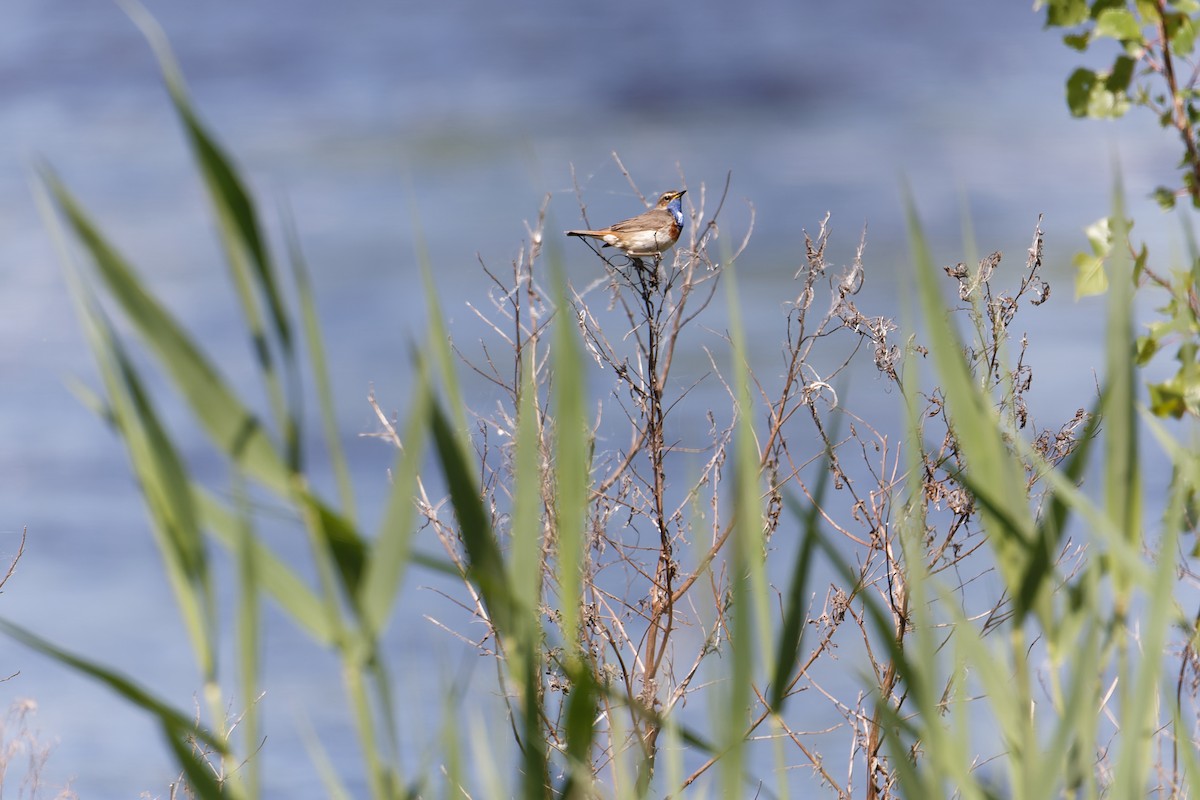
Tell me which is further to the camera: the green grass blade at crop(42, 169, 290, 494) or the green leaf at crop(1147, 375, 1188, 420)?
the green leaf at crop(1147, 375, 1188, 420)

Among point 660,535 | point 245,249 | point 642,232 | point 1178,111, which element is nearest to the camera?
point 245,249

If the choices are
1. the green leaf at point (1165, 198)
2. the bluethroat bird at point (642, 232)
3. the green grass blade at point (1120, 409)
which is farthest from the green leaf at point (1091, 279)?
the bluethroat bird at point (642, 232)

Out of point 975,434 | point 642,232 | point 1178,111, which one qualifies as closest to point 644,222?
point 642,232

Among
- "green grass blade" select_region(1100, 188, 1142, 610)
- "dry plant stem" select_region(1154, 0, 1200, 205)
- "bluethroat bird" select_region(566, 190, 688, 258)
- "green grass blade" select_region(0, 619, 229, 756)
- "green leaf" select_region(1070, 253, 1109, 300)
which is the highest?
"bluethroat bird" select_region(566, 190, 688, 258)

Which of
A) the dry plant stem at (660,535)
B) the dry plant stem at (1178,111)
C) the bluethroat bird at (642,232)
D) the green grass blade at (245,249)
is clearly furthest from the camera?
the bluethroat bird at (642,232)

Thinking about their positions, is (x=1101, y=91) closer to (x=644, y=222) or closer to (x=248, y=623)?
(x=248, y=623)

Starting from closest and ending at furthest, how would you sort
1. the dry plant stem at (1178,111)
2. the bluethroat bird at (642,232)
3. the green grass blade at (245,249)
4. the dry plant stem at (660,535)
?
the green grass blade at (245,249), the dry plant stem at (1178,111), the dry plant stem at (660,535), the bluethroat bird at (642,232)

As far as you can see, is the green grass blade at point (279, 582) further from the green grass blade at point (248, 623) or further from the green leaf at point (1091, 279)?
the green leaf at point (1091, 279)

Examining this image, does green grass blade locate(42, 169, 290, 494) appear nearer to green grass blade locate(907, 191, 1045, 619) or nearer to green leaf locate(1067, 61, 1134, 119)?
green grass blade locate(907, 191, 1045, 619)

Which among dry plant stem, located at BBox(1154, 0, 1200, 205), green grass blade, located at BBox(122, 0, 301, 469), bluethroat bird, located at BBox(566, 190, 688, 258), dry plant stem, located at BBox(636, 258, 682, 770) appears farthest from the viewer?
bluethroat bird, located at BBox(566, 190, 688, 258)

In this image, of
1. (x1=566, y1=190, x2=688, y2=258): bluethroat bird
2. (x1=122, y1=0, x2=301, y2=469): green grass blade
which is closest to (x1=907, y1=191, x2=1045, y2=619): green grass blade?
(x1=122, y1=0, x2=301, y2=469): green grass blade

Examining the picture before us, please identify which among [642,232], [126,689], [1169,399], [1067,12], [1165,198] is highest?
[642,232]

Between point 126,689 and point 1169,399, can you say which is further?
point 1169,399

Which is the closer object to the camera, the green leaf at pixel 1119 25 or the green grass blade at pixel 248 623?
the green grass blade at pixel 248 623
